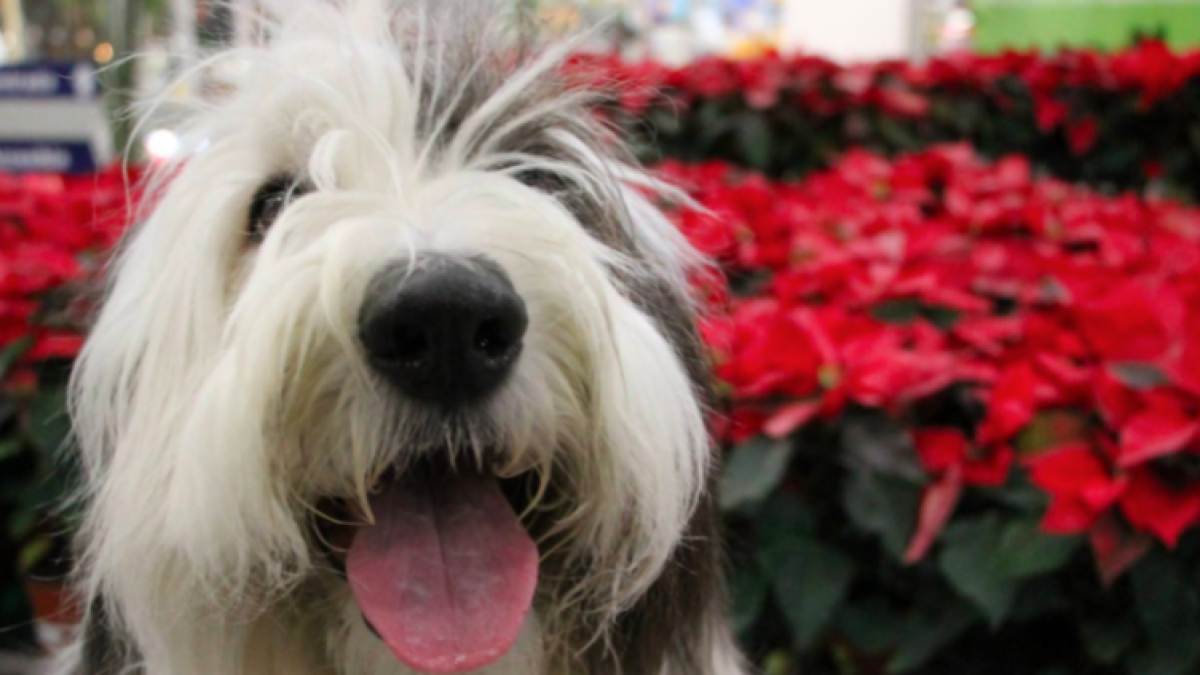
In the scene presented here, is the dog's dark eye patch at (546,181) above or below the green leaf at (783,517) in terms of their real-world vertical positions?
above

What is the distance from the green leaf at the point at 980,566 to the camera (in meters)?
2.22

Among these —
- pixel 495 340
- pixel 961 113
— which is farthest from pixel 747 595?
pixel 961 113

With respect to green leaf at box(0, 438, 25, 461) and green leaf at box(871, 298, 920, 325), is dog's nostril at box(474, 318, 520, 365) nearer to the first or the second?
green leaf at box(871, 298, 920, 325)

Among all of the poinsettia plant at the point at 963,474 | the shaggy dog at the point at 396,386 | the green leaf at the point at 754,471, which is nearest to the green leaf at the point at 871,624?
the poinsettia plant at the point at 963,474

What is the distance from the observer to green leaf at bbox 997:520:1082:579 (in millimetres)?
2205

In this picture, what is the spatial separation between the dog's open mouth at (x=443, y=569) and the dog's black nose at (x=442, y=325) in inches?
8.0

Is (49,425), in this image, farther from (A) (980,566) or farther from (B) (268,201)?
(A) (980,566)

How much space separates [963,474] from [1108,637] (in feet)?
1.40

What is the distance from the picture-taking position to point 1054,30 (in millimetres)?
10180

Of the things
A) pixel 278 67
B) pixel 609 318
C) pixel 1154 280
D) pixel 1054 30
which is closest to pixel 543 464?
pixel 609 318

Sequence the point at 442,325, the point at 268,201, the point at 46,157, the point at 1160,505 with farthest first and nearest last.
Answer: the point at 46,157
the point at 1160,505
the point at 268,201
the point at 442,325

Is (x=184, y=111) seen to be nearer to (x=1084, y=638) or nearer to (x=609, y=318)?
(x=609, y=318)

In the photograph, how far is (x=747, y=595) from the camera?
2.59m

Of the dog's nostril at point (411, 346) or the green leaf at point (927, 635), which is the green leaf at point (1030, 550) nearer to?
the green leaf at point (927, 635)
